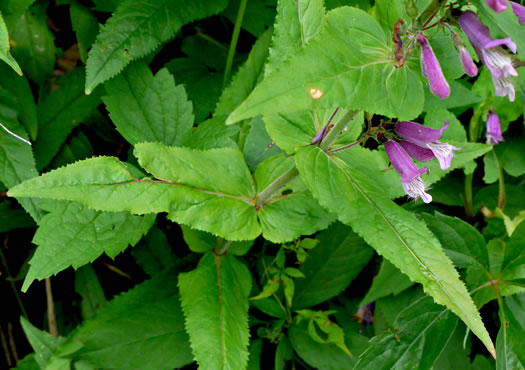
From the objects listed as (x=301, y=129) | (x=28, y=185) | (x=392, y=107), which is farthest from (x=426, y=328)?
(x=28, y=185)

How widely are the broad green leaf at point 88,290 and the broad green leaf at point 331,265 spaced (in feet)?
4.61

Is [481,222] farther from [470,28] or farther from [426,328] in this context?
[470,28]

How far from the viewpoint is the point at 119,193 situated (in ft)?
6.78

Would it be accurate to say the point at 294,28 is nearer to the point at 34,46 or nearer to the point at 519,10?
the point at 519,10

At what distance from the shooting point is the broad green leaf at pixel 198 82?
10.6 feet

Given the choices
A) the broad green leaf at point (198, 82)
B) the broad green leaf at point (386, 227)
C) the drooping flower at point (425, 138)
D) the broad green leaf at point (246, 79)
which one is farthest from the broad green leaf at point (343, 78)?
the broad green leaf at point (198, 82)

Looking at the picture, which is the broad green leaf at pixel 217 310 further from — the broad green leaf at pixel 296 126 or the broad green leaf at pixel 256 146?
the broad green leaf at pixel 296 126

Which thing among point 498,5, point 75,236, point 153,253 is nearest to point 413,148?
point 498,5

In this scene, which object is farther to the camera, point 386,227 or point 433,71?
point 386,227

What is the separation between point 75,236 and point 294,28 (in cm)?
151

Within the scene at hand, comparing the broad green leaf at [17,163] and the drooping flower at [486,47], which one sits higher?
the drooping flower at [486,47]

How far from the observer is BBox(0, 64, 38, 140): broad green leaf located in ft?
9.46

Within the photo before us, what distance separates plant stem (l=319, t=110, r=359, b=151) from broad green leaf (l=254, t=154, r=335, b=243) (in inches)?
12.9

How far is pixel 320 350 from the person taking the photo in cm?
301
